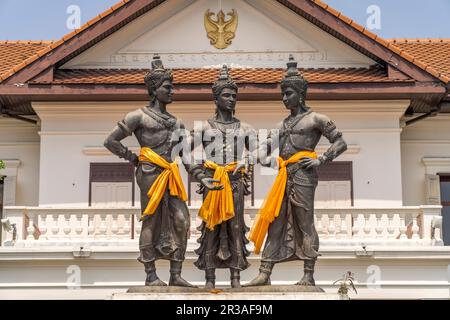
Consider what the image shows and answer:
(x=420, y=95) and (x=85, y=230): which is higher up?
(x=420, y=95)

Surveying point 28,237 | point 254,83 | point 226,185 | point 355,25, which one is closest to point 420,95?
point 355,25

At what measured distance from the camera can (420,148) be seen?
2384 centimetres

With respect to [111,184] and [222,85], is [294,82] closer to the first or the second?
[222,85]

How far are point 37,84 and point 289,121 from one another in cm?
925

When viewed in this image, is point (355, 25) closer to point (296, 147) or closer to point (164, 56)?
point (164, 56)

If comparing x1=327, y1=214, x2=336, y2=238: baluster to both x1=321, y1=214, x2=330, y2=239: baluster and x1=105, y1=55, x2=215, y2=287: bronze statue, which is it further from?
x1=105, y1=55, x2=215, y2=287: bronze statue

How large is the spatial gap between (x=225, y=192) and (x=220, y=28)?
10928 millimetres

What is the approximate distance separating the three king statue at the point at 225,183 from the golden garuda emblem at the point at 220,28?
1000cm

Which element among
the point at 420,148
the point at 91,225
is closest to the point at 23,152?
the point at 91,225

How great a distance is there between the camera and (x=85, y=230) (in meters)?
19.9

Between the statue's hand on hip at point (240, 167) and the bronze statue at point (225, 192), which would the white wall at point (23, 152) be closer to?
the bronze statue at point (225, 192)

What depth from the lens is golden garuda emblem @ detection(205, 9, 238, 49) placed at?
23734mm

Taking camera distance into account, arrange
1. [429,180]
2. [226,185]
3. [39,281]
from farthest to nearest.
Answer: [429,180] < [39,281] < [226,185]

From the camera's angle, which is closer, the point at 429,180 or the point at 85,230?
the point at 85,230
